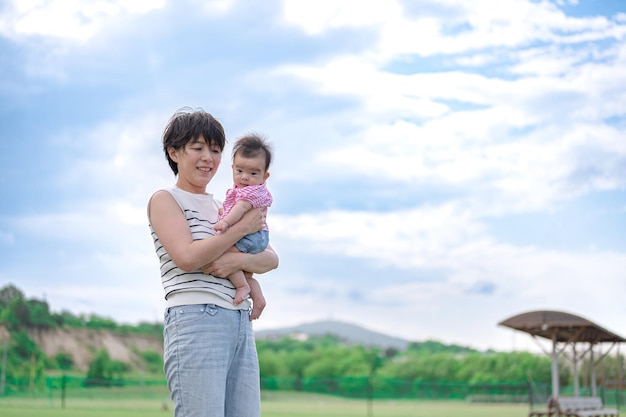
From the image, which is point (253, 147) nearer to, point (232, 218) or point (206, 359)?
point (232, 218)

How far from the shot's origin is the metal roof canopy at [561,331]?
1440 centimetres

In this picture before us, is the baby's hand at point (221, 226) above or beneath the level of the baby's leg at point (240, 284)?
above

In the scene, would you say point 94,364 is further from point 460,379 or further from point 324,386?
point 460,379

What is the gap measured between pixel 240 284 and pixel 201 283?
0.44ft

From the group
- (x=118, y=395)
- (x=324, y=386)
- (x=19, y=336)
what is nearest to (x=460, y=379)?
(x=324, y=386)

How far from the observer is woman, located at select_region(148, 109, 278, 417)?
2645 millimetres

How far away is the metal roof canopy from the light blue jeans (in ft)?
39.7

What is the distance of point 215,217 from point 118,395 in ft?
102

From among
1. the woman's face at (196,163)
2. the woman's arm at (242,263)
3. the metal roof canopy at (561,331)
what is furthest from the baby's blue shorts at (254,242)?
the metal roof canopy at (561,331)

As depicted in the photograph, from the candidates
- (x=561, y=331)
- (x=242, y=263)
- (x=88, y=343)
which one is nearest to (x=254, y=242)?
(x=242, y=263)

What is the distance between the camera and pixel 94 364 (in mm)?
43812

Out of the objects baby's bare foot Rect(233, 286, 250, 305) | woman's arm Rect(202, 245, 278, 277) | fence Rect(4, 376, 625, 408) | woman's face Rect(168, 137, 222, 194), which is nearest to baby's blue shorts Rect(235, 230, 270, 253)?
woman's arm Rect(202, 245, 278, 277)

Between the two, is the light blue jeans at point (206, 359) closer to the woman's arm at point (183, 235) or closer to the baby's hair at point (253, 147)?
the woman's arm at point (183, 235)

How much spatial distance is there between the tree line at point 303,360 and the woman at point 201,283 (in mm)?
31919
